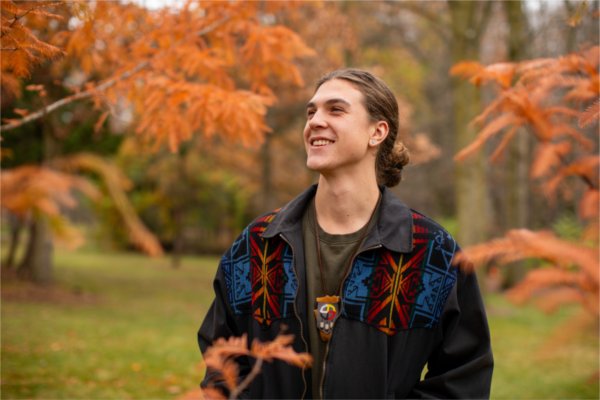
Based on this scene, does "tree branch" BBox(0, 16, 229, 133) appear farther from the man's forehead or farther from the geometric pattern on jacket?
the geometric pattern on jacket

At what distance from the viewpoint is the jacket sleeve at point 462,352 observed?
2.29m

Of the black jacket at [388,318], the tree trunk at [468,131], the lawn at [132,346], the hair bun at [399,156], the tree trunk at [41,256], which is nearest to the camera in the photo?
the black jacket at [388,318]

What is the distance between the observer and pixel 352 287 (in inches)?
91.0

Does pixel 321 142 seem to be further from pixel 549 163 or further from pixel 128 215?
pixel 128 215

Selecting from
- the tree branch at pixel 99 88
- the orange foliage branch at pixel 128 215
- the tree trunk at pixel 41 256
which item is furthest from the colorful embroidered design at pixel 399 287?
the tree trunk at pixel 41 256

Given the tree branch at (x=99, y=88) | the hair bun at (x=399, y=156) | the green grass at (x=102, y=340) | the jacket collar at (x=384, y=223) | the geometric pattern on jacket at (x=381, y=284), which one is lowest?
the green grass at (x=102, y=340)

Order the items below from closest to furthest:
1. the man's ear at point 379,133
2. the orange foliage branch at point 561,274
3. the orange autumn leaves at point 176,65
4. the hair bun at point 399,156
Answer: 1. the orange foliage branch at point 561,274
2. the man's ear at point 379,133
3. the hair bun at point 399,156
4. the orange autumn leaves at point 176,65

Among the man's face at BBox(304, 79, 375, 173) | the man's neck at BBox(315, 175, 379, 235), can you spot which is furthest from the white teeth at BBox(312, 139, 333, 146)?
the man's neck at BBox(315, 175, 379, 235)

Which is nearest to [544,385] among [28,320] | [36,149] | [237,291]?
[237,291]

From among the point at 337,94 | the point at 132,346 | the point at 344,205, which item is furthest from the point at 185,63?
the point at 132,346

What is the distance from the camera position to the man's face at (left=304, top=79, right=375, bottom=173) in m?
2.50

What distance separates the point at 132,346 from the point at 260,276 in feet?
21.2

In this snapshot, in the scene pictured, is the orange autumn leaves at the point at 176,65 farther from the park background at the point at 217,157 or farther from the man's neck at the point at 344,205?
the man's neck at the point at 344,205

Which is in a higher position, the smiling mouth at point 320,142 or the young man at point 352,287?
the smiling mouth at point 320,142
